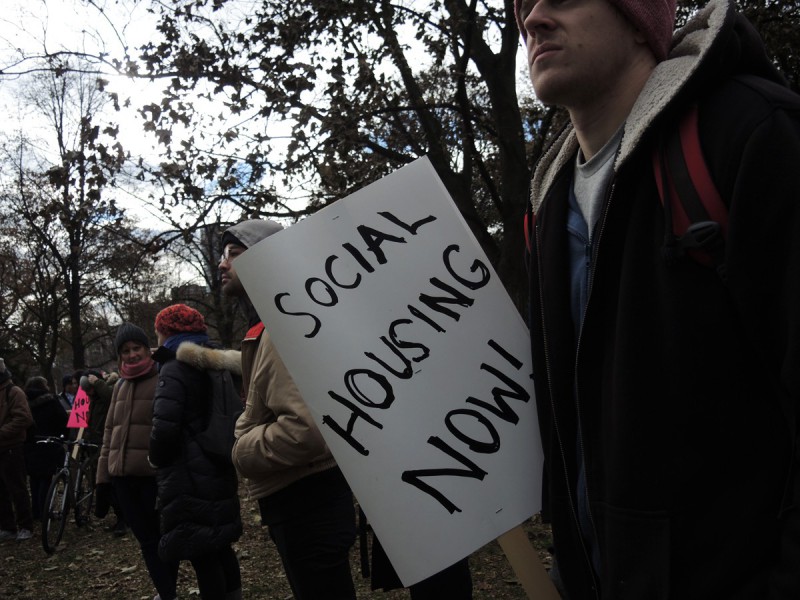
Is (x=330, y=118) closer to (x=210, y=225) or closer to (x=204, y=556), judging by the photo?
(x=210, y=225)

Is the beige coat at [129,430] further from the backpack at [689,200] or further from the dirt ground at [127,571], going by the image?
the backpack at [689,200]

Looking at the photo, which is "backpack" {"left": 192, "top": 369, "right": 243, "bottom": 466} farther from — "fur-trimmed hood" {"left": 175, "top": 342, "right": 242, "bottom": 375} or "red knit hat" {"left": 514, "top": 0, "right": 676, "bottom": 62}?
"red knit hat" {"left": 514, "top": 0, "right": 676, "bottom": 62}

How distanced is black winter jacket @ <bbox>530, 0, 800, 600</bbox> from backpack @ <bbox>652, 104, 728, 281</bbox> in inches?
0.8

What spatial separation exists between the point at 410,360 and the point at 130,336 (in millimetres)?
3886

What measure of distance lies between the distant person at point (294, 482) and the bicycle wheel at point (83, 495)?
598 cm

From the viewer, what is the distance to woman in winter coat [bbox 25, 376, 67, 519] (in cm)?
796

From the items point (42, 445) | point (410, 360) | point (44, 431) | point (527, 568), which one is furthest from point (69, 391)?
point (527, 568)

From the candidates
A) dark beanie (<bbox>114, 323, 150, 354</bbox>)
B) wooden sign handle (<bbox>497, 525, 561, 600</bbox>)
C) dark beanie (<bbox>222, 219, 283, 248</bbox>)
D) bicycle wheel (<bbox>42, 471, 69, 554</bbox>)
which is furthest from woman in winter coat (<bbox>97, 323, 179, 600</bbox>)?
wooden sign handle (<bbox>497, 525, 561, 600</bbox>)

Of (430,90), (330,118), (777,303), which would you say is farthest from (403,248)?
(430,90)

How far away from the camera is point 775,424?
1.00m

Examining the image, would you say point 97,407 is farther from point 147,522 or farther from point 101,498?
point 147,522

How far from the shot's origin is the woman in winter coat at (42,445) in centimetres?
796

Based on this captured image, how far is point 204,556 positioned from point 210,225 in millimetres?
4059

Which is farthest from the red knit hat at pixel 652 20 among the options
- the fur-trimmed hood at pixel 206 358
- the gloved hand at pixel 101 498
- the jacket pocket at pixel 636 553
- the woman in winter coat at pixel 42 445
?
the woman in winter coat at pixel 42 445
